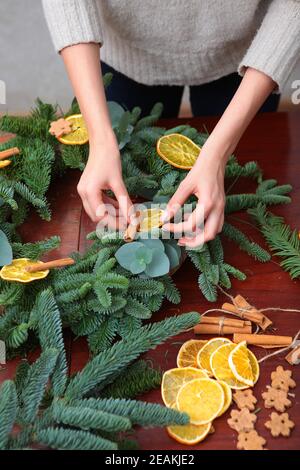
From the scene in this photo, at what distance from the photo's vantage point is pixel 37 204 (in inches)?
39.8

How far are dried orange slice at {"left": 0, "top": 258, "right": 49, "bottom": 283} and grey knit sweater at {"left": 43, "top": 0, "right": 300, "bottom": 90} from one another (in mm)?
376

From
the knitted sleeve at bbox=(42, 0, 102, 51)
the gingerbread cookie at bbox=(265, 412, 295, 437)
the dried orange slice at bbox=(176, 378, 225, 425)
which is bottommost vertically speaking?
the gingerbread cookie at bbox=(265, 412, 295, 437)

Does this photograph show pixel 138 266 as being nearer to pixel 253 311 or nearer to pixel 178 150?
pixel 253 311

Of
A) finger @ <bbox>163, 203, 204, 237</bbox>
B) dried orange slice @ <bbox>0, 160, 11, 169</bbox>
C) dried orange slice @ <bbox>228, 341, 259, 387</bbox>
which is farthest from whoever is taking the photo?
dried orange slice @ <bbox>0, 160, 11, 169</bbox>

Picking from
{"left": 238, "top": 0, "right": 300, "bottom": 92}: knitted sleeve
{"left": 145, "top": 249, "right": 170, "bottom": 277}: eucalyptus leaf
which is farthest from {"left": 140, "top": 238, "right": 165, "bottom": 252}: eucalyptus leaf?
{"left": 238, "top": 0, "right": 300, "bottom": 92}: knitted sleeve

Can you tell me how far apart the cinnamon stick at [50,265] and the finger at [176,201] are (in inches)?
6.4

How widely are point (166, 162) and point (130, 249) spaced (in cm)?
24

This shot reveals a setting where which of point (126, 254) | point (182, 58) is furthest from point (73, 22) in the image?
point (126, 254)

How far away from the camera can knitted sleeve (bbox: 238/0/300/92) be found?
981 millimetres

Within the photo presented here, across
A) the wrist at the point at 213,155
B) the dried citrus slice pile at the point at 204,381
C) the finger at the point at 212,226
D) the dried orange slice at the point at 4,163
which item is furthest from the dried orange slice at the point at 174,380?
the dried orange slice at the point at 4,163

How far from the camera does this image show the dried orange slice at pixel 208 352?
0.82 m

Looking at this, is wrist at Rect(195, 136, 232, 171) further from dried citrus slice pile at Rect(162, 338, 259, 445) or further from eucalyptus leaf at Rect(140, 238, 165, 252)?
dried citrus slice pile at Rect(162, 338, 259, 445)

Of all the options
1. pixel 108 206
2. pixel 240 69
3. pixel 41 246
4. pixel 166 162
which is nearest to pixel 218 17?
pixel 240 69
